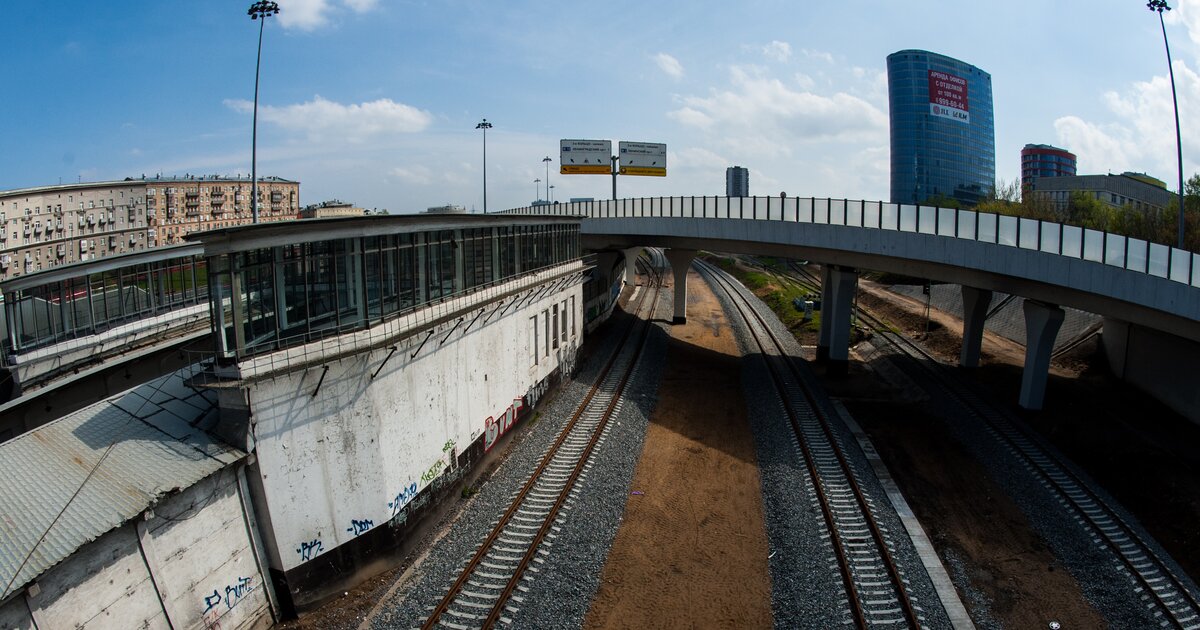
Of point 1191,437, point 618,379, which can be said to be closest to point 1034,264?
point 1191,437

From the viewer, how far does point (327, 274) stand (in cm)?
1455

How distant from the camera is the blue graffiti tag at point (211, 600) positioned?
12320 mm

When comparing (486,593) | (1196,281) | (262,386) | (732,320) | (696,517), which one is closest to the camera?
(262,386)

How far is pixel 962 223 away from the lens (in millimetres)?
28406

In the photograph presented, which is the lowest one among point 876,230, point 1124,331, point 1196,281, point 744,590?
point 744,590

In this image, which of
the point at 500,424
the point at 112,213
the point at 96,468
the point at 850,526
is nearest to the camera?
the point at 96,468

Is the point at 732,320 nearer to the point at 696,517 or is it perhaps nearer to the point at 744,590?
the point at 696,517

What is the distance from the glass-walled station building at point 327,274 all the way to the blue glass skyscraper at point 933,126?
467 ft

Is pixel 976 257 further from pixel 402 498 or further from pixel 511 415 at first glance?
pixel 402 498

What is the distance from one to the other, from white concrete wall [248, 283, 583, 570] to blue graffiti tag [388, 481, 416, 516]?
0.08 ft

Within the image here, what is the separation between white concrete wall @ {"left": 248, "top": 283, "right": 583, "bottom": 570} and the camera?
1330 cm

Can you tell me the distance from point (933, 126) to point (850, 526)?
489ft

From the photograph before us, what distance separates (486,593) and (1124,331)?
33997 mm

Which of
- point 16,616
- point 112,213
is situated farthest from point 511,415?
point 112,213
